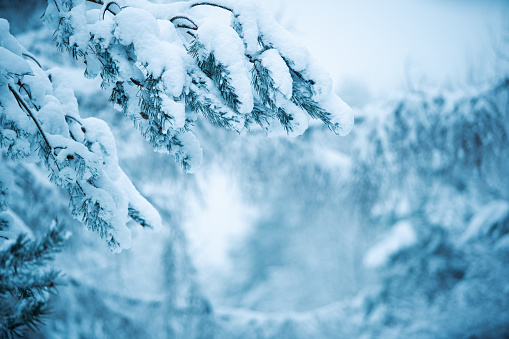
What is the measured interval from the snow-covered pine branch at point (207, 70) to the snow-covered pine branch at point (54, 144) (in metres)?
0.14

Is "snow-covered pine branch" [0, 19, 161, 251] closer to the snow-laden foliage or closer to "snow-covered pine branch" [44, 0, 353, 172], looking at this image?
"snow-covered pine branch" [44, 0, 353, 172]

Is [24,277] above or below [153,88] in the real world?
below

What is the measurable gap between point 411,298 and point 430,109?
559 cm

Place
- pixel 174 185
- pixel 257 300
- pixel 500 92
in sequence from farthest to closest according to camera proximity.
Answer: pixel 257 300 → pixel 500 92 → pixel 174 185

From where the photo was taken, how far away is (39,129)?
0.76 metres

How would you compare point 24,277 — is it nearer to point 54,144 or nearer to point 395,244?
point 54,144

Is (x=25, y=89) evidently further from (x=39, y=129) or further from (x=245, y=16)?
(x=245, y=16)

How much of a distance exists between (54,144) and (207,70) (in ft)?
1.47

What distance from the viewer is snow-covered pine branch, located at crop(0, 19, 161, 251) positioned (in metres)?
0.73

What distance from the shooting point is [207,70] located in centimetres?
76

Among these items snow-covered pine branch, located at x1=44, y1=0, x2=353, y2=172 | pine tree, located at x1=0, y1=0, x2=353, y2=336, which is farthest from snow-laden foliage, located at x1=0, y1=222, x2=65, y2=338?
snow-covered pine branch, located at x1=44, y1=0, x2=353, y2=172

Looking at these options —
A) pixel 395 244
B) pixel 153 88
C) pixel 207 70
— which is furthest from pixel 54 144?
pixel 395 244

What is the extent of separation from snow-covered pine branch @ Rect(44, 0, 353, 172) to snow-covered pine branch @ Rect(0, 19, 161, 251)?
14cm

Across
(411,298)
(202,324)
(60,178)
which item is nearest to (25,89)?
(60,178)
